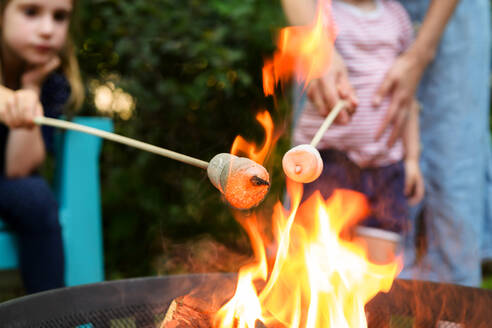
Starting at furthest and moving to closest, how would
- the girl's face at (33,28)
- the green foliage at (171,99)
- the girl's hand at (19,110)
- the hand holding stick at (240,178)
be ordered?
1. the green foliage at (171,99)
2. the girl's face at (33,28)
3. the girl's hand at (19,110)
4. the hand holding stick at (240,178)

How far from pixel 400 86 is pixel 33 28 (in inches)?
47.9

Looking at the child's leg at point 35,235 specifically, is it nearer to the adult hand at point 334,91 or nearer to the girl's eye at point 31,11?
the girl's eye at point 31,11

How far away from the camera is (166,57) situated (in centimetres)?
243

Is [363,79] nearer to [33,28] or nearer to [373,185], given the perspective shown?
[373,185]

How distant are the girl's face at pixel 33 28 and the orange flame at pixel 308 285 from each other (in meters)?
1.07

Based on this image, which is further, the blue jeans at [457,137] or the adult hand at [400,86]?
the blue jeans at [457,137]

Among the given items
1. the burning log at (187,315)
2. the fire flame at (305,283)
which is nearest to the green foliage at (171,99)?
the fire flame at (305,283)

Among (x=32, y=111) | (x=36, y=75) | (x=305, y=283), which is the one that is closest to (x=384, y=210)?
(x=305, y=283)

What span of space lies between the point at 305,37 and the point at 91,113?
1.42 meters

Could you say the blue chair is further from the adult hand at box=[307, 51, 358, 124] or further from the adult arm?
the adult arm

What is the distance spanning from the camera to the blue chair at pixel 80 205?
5.67 feet

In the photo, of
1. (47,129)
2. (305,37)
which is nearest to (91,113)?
(47,129)

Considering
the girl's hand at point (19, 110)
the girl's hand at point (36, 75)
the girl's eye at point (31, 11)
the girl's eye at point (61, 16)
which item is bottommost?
the girl's hand at point (19, 110)

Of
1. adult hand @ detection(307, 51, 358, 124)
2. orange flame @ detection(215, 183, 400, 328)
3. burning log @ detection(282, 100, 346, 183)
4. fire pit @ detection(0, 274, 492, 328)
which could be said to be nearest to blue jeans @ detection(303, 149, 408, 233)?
adult hand @ detection(307, 51, 358, 124)
